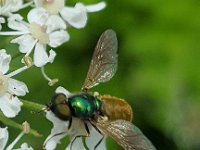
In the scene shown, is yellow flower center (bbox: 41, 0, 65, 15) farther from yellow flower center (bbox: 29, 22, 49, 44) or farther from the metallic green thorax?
the metallic green thorax

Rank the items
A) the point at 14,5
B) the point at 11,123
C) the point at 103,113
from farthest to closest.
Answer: the point at 14,5 < the point at 103,113 < the point at 11,123

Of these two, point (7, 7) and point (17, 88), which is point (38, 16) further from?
point (17, 88)

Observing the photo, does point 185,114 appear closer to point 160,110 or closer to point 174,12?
point 160,110

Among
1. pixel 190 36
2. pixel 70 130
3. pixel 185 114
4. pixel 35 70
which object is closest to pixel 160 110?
pixel 185 114

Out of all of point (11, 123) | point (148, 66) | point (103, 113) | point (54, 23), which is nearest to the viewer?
point (11, 123)

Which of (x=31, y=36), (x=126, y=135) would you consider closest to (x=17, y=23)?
(x=31, y=36)

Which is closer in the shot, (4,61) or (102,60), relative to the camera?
(4,61)

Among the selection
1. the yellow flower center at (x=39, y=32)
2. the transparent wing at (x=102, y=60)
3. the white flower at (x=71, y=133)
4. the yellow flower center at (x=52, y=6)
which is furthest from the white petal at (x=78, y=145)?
A: the yellow flower center at (x=52, y=6)
